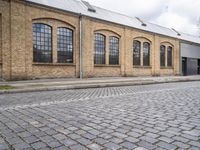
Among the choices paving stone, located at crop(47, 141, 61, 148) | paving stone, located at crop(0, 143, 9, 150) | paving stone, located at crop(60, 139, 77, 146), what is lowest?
paving stone, located at crop(0, 143, 9, 150)

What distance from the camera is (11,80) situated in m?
15.6

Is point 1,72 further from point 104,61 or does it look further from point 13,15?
point 104,61

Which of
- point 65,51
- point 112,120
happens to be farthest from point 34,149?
point 65,51

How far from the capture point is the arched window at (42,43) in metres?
17.4

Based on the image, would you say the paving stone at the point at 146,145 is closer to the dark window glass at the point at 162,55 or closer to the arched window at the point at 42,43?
the arched window at the point at 42,43

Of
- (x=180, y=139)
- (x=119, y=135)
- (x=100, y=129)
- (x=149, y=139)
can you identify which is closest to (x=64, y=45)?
(x=100, y=129)

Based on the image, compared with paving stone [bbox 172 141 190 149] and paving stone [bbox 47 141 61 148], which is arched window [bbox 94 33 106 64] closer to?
paving stone [bbox 47 141 61 148]

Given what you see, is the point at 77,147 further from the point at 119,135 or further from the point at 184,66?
the point at 184,66

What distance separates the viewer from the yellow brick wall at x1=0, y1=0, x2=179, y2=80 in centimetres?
→ 1557

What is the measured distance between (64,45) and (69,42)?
64 cm

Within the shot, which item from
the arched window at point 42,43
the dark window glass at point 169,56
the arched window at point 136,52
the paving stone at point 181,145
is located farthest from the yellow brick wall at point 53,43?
the paving stone at point 181,145

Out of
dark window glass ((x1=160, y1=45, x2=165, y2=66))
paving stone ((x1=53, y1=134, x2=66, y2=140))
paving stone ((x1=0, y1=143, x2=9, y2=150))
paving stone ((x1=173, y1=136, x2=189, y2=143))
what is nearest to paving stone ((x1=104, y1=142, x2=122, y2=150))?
paving stone ((x1=53, y1=134, x2=66, y2=140))

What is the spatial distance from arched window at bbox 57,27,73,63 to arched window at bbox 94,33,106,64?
2916mm

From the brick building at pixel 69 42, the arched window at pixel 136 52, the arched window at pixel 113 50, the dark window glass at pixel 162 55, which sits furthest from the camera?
the dark window glass at pixel 162 55
